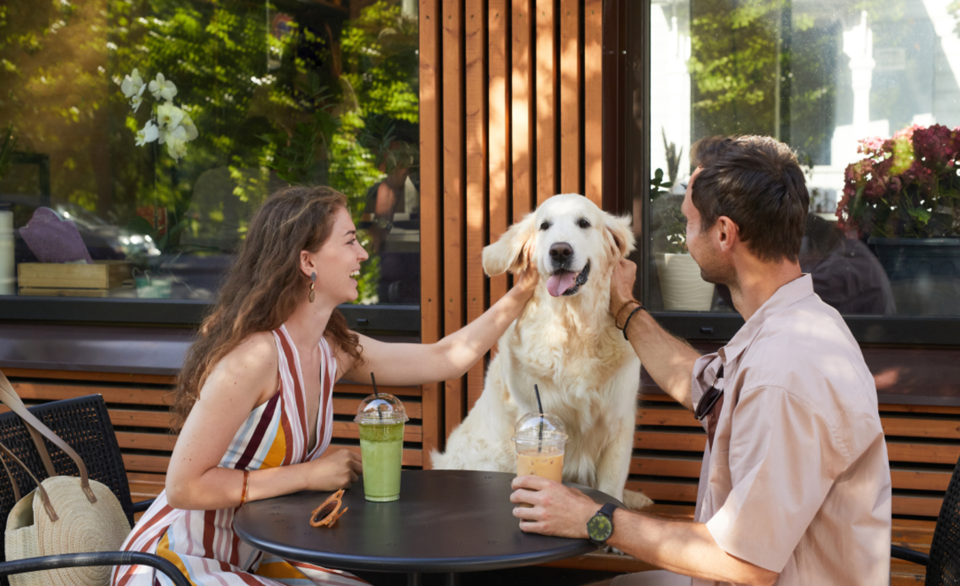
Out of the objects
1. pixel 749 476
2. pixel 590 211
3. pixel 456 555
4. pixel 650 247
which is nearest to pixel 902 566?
pixel 650 247

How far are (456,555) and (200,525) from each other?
29.6 inches

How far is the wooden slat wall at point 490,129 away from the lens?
3.36 meters

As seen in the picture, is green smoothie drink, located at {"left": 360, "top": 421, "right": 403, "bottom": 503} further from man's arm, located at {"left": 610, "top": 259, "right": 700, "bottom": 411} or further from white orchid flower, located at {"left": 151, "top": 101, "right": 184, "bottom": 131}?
white orchid flower, located at {"left": 151, "top": 101, "right": 184, "bottom": 131}

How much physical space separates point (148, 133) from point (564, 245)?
10.9 feet

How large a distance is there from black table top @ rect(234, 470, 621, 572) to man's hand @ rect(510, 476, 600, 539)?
0.07 ft

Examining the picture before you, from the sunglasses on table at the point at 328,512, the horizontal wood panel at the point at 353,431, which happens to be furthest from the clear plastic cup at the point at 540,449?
the horizontal wood panel at the point at 353,431

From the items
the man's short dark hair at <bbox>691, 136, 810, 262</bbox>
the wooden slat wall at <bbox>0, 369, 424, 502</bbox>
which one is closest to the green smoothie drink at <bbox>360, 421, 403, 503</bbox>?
the man's short dark hair at <bbox>691, 136, 810, 262</bbox>

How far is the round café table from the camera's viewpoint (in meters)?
1.41

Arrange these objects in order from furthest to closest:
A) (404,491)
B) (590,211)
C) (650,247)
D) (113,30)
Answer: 1. (113,30)
2. (650,247)
3. (590,211)
4. (404,491)

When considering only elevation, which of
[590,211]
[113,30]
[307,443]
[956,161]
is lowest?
[307,443]

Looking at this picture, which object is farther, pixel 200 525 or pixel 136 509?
pixel 136 509

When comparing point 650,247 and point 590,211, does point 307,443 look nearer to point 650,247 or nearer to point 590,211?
point 590,211

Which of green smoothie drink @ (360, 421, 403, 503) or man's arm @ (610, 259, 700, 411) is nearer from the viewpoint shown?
green smoothie drink @ (360, 421, 403, 503)

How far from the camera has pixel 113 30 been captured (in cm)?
473
